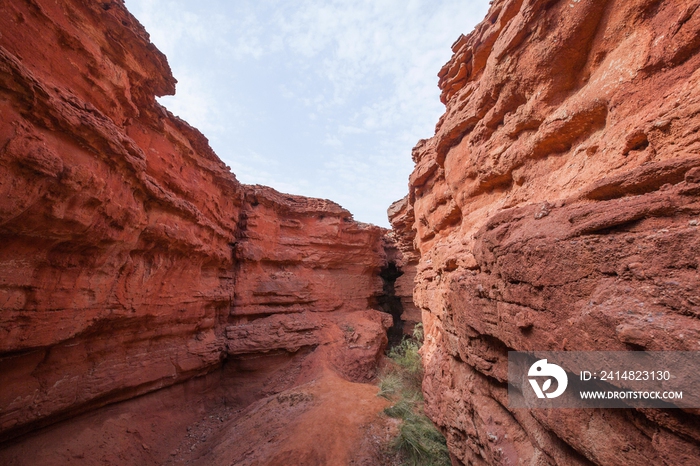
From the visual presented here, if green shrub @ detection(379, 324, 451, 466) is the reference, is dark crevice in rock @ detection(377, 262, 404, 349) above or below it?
above

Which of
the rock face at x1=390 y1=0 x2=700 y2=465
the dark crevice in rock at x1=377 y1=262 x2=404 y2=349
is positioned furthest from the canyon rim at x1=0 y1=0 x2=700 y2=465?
the dark crevice in rock at x1=377 y1=262 x2=404 y2=349

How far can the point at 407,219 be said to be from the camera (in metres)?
11.0

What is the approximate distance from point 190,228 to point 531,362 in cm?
882

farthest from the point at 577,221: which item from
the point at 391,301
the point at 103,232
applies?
the point at 391,301

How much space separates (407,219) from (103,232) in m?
9.42

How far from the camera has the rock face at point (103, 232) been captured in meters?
4.18

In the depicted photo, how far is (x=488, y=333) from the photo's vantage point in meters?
3.39

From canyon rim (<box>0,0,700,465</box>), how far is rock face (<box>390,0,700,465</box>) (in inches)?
0.8

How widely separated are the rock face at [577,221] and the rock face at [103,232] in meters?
6.78

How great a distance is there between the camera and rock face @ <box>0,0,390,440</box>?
418cm

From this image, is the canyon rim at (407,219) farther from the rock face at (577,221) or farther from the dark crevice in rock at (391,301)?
the dark crevice in rock at (391,301)

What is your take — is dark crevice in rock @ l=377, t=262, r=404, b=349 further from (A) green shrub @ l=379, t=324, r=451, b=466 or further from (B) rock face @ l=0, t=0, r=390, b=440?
(A) green shrub @ l=379, t=324, r=451, b=466

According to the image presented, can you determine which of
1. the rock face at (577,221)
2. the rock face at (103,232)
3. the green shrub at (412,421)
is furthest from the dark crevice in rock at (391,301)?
the rock face at (577,221)

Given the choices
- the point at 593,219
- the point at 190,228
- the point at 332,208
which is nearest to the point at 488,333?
the point at 593,219
